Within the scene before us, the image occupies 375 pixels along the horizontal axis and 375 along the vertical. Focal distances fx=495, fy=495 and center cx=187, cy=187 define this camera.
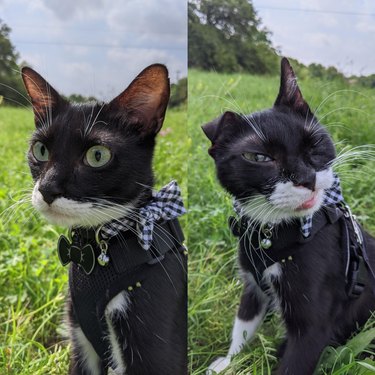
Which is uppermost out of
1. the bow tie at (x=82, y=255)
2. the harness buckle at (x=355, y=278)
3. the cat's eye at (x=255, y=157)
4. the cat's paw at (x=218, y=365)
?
the cat's eye at (x=255, y=157)

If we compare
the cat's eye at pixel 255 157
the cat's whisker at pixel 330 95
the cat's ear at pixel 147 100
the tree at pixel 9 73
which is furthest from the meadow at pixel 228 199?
the tree at pixel 9 73

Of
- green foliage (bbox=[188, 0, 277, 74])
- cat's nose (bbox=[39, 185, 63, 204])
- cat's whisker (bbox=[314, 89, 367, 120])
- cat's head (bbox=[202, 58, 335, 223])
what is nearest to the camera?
cat's nose (bbox=[39, 185, 63, 204])

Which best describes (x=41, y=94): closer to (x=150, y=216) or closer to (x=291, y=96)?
(x=150, y=216)

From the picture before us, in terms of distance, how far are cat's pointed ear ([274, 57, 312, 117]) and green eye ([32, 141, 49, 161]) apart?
425 millimetres

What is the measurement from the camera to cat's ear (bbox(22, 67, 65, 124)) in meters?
0.81

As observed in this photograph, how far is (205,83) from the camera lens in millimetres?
1092

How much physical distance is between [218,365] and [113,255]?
376mm

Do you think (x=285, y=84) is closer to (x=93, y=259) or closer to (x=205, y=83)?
(x=205, y=83)

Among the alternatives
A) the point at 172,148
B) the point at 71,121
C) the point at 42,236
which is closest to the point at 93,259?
the point at 71,121

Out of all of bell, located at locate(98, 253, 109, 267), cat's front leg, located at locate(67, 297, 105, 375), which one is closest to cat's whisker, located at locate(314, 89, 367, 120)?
bell, located at locate(98, 253, 109, 267)

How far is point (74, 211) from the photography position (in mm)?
740

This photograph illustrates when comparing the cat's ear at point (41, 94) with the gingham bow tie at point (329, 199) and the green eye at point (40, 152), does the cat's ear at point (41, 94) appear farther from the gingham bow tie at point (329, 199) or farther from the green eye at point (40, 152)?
the gingham bow tie at point (329, 199)

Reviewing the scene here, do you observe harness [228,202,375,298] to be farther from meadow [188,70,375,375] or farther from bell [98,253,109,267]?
bell [98,253,109,267]

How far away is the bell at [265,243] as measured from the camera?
890 mm
